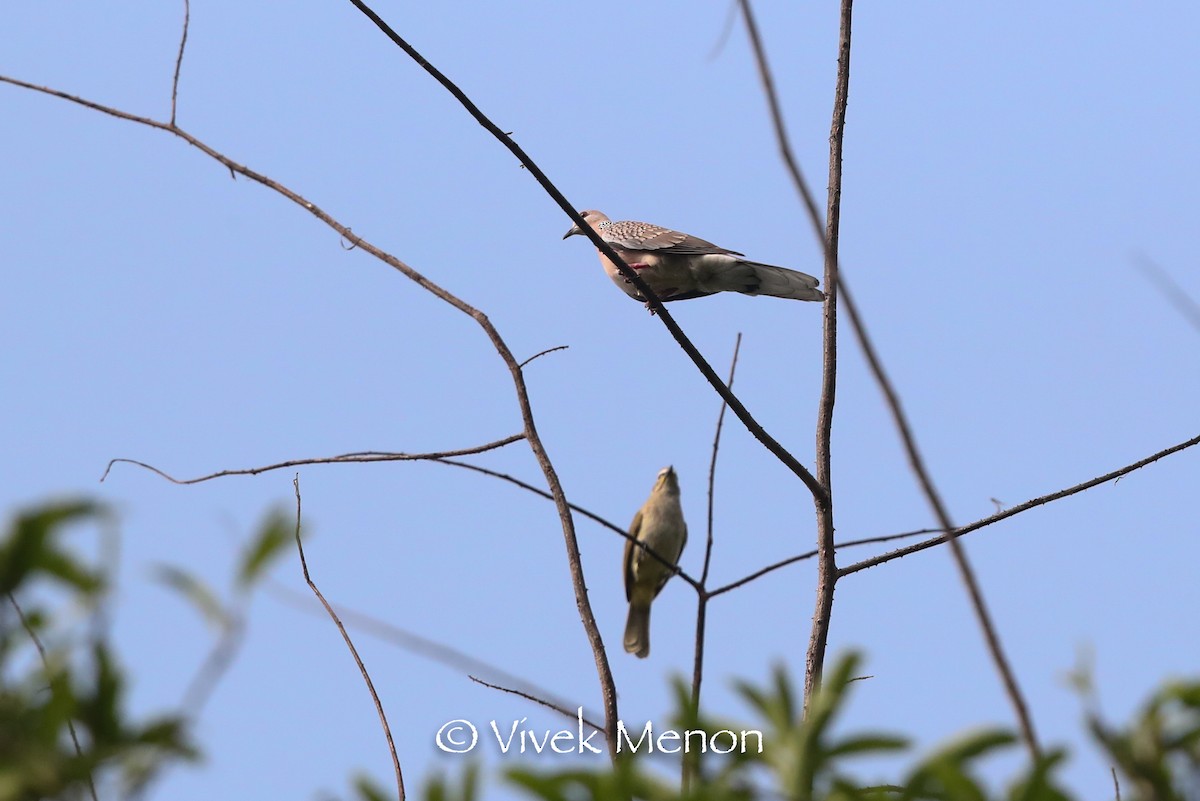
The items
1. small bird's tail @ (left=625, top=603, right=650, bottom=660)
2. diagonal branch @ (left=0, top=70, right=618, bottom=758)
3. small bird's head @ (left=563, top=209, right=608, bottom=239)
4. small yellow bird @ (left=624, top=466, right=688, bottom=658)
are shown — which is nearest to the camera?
diagonal branch @ (left=0, top=70, right=618, bottom=758)

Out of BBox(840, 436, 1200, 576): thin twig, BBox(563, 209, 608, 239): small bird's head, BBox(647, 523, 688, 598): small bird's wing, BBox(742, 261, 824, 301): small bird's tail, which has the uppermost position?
BBox(563, 209, 608, 239): small bird's head

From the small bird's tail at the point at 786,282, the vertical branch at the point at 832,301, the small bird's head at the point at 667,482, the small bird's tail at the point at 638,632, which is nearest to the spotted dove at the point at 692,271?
the small bird's tail at the point at 786,282

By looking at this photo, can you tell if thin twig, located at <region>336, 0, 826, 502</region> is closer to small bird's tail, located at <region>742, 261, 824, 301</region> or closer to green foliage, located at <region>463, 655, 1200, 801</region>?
green foliage, located at <region>463, 655, 1200, 801</region>

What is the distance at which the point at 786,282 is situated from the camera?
714 centimetres

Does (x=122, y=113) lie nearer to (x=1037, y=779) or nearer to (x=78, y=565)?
(x=78, y=565)

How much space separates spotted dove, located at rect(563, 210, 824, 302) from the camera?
7184mm

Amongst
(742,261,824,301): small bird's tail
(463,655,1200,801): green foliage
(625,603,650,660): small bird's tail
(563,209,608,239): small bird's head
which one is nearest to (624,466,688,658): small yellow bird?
(625,603,650,660): small bird's tail

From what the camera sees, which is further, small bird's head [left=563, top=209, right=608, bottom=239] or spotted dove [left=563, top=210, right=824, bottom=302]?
small bird's head [left=563, top=209, right=608, bottom=239]

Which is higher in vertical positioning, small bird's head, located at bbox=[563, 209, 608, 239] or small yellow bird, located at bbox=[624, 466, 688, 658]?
small bird's head, located at bbox=[563, 209, 608, 239]

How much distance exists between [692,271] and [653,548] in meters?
1.76

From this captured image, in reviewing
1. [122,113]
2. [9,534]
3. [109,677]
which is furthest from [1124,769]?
[122,113]

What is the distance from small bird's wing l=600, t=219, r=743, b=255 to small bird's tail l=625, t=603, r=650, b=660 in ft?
7.55

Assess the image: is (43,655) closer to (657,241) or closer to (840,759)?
(840,759)

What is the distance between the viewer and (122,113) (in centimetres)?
377
